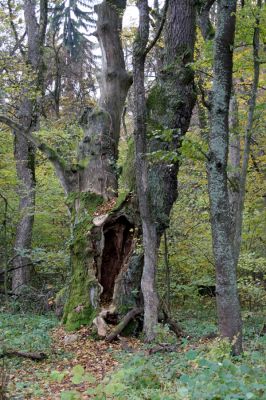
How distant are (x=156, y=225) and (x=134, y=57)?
3.07 metres

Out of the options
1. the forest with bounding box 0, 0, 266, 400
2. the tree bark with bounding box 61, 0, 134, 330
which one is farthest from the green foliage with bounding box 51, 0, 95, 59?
the tree bark with bounding box 61, 0, 134, 330

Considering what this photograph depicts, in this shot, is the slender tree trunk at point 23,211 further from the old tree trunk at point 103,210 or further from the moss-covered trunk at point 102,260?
the moss-covered trunk at point 102,260

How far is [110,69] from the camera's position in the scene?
1041cm

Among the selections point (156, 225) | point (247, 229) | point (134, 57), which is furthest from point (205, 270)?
point (134, 57)

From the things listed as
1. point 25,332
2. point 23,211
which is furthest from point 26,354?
point 23,211

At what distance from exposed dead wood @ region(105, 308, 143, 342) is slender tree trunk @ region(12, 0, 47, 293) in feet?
16.2

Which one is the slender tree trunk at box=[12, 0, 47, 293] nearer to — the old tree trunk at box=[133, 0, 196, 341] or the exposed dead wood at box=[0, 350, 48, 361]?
the old tree trunk at box=[133, 0, 196, 341]

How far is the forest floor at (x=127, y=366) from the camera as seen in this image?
3152 millimetres

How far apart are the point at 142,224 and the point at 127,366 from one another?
3230mm

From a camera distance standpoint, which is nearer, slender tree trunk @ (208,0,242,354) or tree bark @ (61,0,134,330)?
slender tree trunk @ (208,0,242,354)

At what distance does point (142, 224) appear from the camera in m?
7.94

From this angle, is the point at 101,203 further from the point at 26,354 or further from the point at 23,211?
the point at 23,211

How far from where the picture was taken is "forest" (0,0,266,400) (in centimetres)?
534

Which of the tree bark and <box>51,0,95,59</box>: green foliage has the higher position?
<box>51,0,95,59</box>: green foliage
